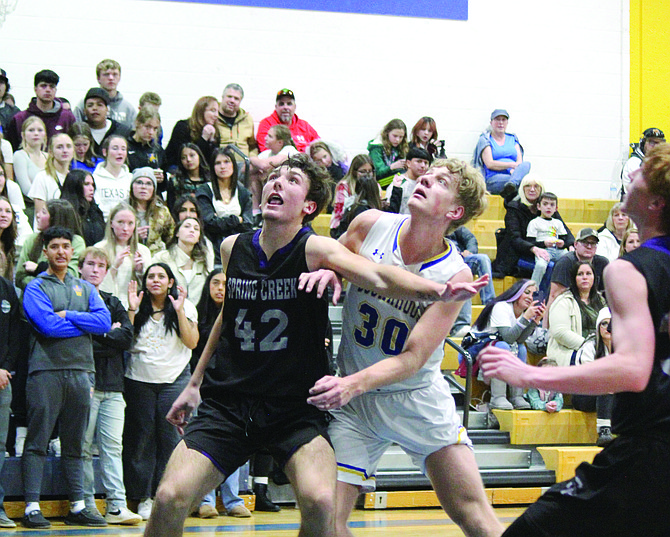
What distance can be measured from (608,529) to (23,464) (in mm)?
4425

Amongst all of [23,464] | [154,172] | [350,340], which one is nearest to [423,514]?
[23,464]

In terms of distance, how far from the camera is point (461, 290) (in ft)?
10.9

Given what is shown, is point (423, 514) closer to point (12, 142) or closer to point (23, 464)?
point (23, 464)

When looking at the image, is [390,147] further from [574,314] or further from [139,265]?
[139,265]

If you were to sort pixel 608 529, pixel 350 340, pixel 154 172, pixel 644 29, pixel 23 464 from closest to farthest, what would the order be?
pixel 608 529, pixel 350 340, pixel 23 464, pixel 154 172, pixel 644 29

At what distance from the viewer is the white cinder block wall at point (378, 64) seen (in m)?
11.9

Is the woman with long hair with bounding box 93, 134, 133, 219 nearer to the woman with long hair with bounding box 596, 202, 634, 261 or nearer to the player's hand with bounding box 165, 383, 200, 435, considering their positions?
the player's hand with bounding box 165, 383, 200, 435

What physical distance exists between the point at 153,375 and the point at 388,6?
832cm

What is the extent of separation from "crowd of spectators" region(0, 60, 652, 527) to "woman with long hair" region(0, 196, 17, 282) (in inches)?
0.5

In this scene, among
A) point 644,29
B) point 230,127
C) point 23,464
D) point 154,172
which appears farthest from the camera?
point 644,29

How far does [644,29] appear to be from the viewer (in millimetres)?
14016

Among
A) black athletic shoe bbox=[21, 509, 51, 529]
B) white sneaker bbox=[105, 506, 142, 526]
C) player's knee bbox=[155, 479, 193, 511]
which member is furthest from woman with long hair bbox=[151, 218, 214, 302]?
player's knee bbox=[155, 479, 193, 511]

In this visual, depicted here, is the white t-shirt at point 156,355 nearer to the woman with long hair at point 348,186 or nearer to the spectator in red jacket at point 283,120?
the woman with long hair at point 348,186

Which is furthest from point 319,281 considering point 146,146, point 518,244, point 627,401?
point 518,244
